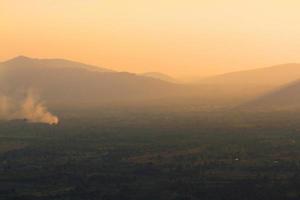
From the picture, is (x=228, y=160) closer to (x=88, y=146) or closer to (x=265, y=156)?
(x=265, y=156)

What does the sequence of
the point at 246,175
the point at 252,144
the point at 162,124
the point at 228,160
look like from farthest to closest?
the point at 162,124 < the point at 252,144 < the point at 228,160 < the point at 246,175

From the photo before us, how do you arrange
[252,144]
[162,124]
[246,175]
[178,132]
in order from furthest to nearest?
[162,124] → [178,132] → [252,144] → [246,175]

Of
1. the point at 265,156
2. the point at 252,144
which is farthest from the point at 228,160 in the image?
the point at 252,144

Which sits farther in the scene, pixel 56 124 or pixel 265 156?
pixel 56 124

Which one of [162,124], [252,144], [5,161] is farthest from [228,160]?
[162,124]

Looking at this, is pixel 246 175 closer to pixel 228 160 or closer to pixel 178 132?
pixel 228 160

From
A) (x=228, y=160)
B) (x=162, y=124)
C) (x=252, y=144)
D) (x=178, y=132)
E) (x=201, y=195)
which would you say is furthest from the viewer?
(x=162, y=124)
